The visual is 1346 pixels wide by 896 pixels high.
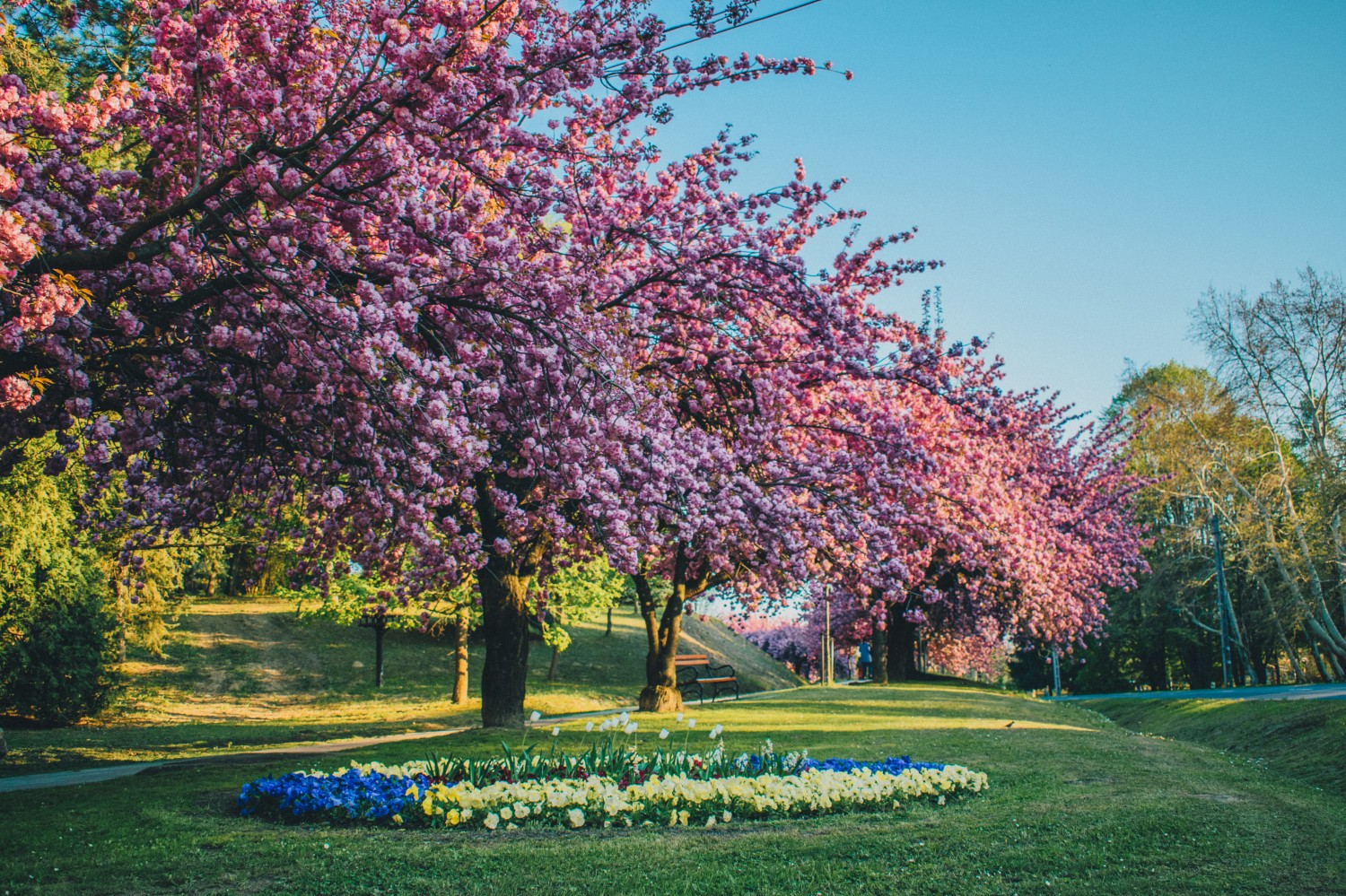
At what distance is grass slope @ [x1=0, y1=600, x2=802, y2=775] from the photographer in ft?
63.2

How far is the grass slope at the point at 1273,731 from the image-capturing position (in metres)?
12.0

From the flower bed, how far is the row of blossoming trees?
204 cm

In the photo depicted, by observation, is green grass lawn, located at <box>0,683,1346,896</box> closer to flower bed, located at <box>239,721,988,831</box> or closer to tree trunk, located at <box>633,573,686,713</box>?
flower bed, located at <box>239,721,988,831</box>

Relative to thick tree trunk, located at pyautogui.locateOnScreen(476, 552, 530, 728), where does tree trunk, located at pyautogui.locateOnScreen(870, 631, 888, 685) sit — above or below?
below

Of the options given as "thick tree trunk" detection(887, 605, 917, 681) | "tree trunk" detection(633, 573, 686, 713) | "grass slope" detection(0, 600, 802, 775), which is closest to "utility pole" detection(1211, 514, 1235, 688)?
"thick tree trunk" detection(887, 605, 917, 681)

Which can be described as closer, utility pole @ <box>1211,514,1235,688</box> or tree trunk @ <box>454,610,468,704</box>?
tree trunk @ <box>454,610,468,704</box>

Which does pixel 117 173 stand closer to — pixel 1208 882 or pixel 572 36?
pixel 572 36

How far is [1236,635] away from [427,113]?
1584 inches

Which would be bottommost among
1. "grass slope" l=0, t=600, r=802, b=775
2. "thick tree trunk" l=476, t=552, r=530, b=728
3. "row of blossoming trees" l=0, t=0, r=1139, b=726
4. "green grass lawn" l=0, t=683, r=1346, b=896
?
"grass slope" l=0, t=600, r=802, b=775

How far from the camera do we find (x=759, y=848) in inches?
258

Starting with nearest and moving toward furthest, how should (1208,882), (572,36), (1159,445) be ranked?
(1208,882), (572,36), (1159,445)

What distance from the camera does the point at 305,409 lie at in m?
7.41

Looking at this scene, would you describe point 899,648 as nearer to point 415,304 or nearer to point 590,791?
point 590,791

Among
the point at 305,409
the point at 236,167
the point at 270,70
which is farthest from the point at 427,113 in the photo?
the point at 305,409
